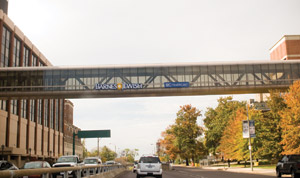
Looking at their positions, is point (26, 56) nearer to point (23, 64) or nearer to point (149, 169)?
point (23, 64)

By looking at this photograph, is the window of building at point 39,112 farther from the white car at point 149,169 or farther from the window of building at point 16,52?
the white car at point 149,169

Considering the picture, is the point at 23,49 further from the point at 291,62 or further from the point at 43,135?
the point at 291,62

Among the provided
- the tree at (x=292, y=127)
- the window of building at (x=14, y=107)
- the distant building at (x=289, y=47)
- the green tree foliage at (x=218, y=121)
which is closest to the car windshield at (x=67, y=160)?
the tree at (x=292, y=127)

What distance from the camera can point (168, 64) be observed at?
57.3 meters

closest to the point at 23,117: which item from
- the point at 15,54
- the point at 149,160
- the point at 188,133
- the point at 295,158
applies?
the point at 15,54

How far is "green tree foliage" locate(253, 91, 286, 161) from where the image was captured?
148ft

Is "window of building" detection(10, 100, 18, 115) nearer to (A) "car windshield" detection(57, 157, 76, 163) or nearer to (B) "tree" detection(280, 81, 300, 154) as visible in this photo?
(A) "car windshield" detection(57, 157, 76, 163)

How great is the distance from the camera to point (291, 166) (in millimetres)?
24000

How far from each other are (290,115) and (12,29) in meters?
47.4

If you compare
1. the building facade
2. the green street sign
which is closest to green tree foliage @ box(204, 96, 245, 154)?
the green street sign

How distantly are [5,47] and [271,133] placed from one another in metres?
Result: 43.8

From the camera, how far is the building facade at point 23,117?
57.0m

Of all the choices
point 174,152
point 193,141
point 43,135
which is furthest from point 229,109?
point 43,135

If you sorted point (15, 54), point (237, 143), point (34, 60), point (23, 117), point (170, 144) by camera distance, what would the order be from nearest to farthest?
point (237, 143), point (15, 54), point (23, 117), point (34, 60), point (170, 144)
